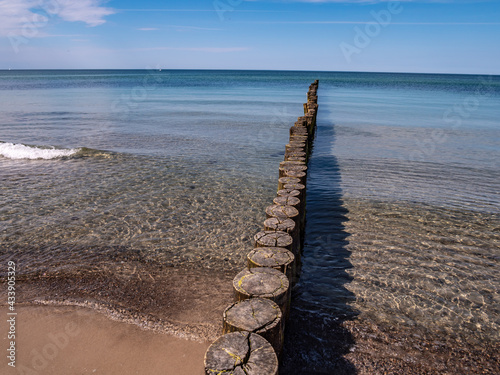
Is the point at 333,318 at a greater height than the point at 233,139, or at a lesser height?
lesser

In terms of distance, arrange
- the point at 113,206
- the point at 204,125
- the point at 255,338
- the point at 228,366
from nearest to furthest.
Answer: the point at 228,366 → the point at 255,338 → the point at 113,206 → the point at 204,125

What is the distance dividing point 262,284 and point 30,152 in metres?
11.9

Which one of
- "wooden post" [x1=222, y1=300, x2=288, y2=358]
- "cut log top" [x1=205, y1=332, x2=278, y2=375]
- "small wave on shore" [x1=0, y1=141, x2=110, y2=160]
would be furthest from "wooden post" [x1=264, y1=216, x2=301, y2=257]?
"small wave on shore" [x1=0, y1=141, x2=110, y2=160]

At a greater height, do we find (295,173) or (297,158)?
(297,158)

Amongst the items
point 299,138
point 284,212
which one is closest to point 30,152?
point 299,138

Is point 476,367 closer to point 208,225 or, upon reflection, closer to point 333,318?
point 333,318

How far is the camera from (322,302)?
4.47 meters

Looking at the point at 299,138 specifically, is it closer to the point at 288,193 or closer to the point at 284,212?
the point at 288,193

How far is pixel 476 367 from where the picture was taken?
3.49 metres

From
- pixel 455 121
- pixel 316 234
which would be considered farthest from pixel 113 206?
pixel 455 121

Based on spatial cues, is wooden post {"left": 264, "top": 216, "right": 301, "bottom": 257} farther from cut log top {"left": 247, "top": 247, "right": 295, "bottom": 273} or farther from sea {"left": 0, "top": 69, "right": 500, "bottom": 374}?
A: sea {"left": 0, "top": 69, "right": 500, "bottom": 374}

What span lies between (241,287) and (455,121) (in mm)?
21644

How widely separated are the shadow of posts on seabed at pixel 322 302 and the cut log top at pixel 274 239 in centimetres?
96

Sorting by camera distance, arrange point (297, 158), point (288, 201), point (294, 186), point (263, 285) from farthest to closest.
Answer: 1. point (297, 158)
2. point (294, 186)
3. point (288, 201)
4. point (263, 285)
